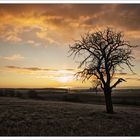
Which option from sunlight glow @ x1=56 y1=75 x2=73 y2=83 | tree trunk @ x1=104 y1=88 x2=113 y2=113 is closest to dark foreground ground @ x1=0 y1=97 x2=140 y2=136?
tree trunk @ x1=104 y1=88 x2=113 y2=113

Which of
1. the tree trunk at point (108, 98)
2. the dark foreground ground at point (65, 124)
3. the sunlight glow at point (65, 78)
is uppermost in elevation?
the sunlight glow at point (65, 78)

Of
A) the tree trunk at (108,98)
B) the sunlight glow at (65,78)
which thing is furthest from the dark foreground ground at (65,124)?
the sunlight glow at (65,78)

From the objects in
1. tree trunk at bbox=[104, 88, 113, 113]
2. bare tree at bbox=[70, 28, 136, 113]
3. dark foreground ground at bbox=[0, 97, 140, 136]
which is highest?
bare tree at bbox=[70, 28, 136, 113]

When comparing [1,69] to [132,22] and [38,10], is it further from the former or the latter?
[132,22]

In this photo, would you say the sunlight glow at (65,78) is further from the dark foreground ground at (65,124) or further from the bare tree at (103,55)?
the dark foreground ground at (65,124)

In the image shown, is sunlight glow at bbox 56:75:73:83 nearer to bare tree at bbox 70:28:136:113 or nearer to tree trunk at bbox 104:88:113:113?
bare tree at bbox 70:28:136:113

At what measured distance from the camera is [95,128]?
7.89m

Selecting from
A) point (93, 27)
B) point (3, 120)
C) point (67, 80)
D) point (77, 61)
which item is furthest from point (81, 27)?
point (3, 120)

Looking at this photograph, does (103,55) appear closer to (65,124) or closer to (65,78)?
(65,78)

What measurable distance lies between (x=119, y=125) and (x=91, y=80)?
2141mm

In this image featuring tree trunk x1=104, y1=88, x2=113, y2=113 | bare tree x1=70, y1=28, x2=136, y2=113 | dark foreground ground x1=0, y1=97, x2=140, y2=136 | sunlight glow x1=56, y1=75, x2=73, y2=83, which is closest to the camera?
dark foreground ground x1=0, y1=97, x2=140, y2=136

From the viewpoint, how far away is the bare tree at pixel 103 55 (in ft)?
30.4

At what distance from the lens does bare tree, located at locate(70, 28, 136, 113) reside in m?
9.26

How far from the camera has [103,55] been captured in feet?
32.5
